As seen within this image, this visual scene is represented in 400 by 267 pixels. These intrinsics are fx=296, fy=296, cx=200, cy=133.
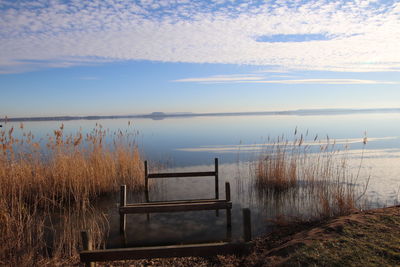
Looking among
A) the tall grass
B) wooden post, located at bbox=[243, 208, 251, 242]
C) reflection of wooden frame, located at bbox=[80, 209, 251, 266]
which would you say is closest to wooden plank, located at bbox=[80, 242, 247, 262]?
reflection of wooden frame, located at bbox=[80, 209, 251, 266]

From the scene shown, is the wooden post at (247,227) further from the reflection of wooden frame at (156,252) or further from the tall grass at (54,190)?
the tall grass at (54,190)

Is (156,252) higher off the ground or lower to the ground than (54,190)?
higher

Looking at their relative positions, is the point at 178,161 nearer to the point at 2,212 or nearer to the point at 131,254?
the point at 2,212

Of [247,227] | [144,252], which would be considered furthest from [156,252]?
[247,227]

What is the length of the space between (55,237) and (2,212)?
1560 mm

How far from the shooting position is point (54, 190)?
997 cm

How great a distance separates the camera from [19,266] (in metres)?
5.06

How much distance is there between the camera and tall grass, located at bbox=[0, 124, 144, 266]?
19.9 feet

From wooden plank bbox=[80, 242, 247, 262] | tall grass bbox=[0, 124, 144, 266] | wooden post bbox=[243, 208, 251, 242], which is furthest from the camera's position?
tall grass bbox=[0, 124, 144, 266]

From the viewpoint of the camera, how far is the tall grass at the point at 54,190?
19.9 feet

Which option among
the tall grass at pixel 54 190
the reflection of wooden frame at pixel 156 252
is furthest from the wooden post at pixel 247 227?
the tall grass at pixel 54 190

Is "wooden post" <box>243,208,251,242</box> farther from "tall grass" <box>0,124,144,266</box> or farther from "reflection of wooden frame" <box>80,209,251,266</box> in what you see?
"tall grass" <box>0,124,144,266</box>

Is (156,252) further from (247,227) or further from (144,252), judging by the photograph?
(247,227)

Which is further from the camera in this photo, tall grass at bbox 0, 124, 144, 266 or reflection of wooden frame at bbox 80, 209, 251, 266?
tall grass at bbox 0, 124, 144, 266
